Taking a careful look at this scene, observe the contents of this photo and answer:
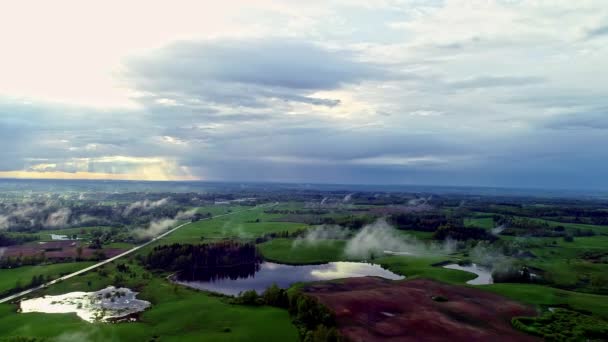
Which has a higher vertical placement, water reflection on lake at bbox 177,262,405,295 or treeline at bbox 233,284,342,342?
treeline at bbox 233,284,342,342

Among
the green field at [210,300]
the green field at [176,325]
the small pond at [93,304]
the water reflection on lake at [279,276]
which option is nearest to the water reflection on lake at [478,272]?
the green field at [210,300]

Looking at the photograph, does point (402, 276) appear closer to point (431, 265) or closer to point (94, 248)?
point (431, 265)

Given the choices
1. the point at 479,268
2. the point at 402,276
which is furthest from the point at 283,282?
the point at 479,268

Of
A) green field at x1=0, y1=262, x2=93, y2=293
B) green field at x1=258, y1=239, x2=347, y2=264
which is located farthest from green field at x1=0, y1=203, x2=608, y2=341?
green field at x1=258, y1=239, x2=347, y2=264

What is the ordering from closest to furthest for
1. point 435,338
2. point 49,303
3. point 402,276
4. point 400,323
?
point 435,338, point 400,323, point 49,303, point 402,276

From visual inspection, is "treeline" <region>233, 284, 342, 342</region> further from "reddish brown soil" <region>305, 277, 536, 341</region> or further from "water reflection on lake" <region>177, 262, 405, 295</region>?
"water reflection on lake" <region>177, 262, 405, 295</region>

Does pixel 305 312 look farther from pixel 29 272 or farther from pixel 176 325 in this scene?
pixel 29 272
